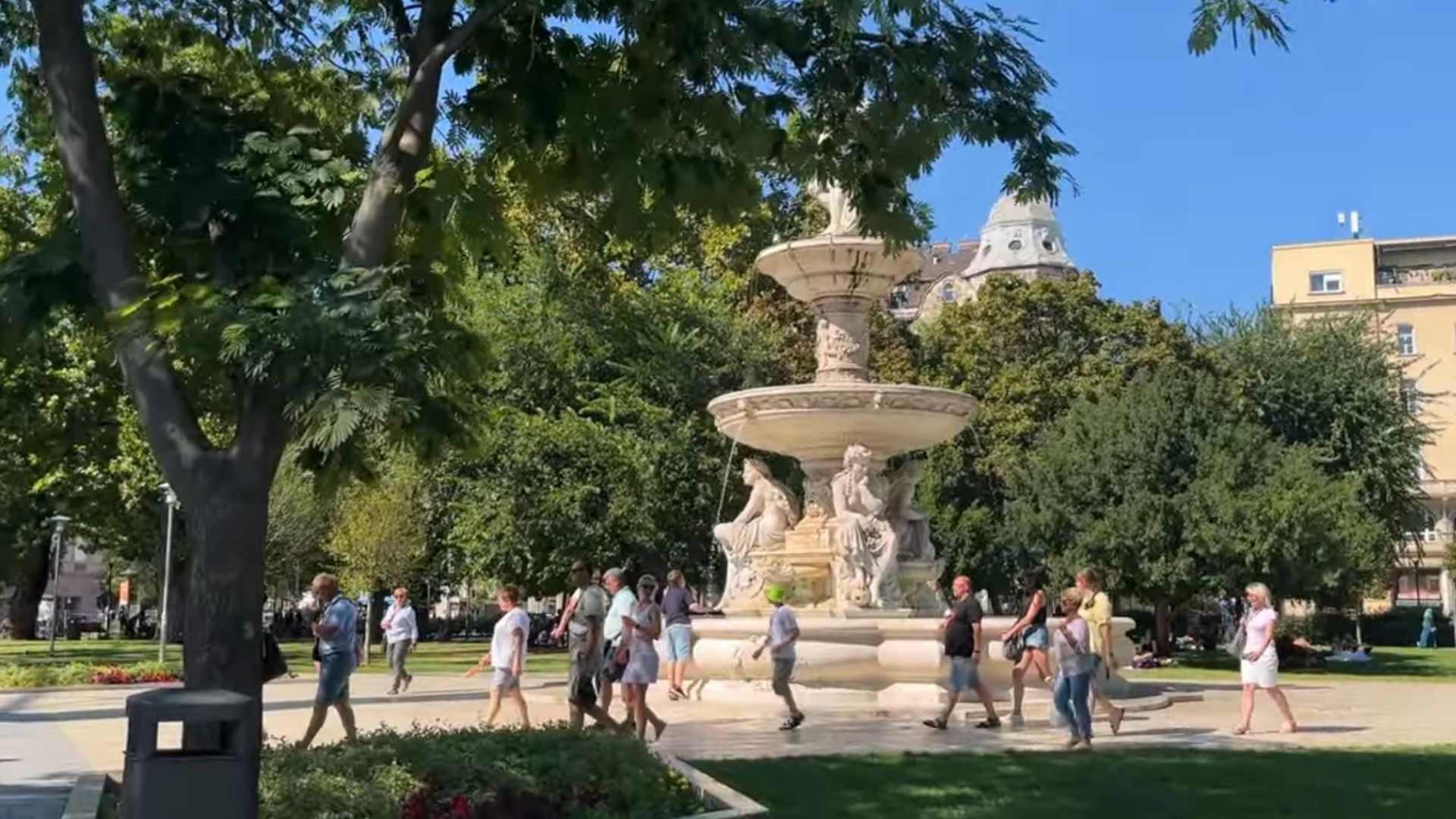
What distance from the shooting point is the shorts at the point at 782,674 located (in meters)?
14.1

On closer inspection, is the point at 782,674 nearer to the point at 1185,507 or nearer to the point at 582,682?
the point at 582,682

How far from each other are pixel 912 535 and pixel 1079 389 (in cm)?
2569

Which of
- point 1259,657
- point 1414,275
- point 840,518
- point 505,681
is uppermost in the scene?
point 1414,275

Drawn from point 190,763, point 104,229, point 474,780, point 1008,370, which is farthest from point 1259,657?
point 1008,370

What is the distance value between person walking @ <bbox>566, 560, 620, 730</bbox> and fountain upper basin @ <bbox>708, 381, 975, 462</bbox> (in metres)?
6.21

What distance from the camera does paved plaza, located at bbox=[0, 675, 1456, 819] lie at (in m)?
12.3

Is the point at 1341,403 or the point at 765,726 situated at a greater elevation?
the point at 1341,403

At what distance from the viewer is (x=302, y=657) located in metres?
38.2

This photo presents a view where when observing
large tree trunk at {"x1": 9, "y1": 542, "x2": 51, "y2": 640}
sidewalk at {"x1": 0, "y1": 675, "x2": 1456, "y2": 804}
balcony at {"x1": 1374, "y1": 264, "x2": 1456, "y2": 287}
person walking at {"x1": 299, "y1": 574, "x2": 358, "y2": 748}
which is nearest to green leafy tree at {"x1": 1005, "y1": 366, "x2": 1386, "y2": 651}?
sidewalk at {"x1": 0, "y1": 675, "x2": 1456, "y2": 804}

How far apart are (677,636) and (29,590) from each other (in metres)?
51.4

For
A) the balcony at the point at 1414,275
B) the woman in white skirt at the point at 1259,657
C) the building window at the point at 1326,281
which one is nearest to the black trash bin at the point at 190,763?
the woman in white skirt at the point at 1259,657

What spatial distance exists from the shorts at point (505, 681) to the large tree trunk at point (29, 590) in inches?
1790

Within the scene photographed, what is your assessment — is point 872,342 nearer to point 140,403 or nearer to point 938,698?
point 938,698

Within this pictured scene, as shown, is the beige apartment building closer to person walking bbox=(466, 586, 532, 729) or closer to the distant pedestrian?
the distant pedestrian
